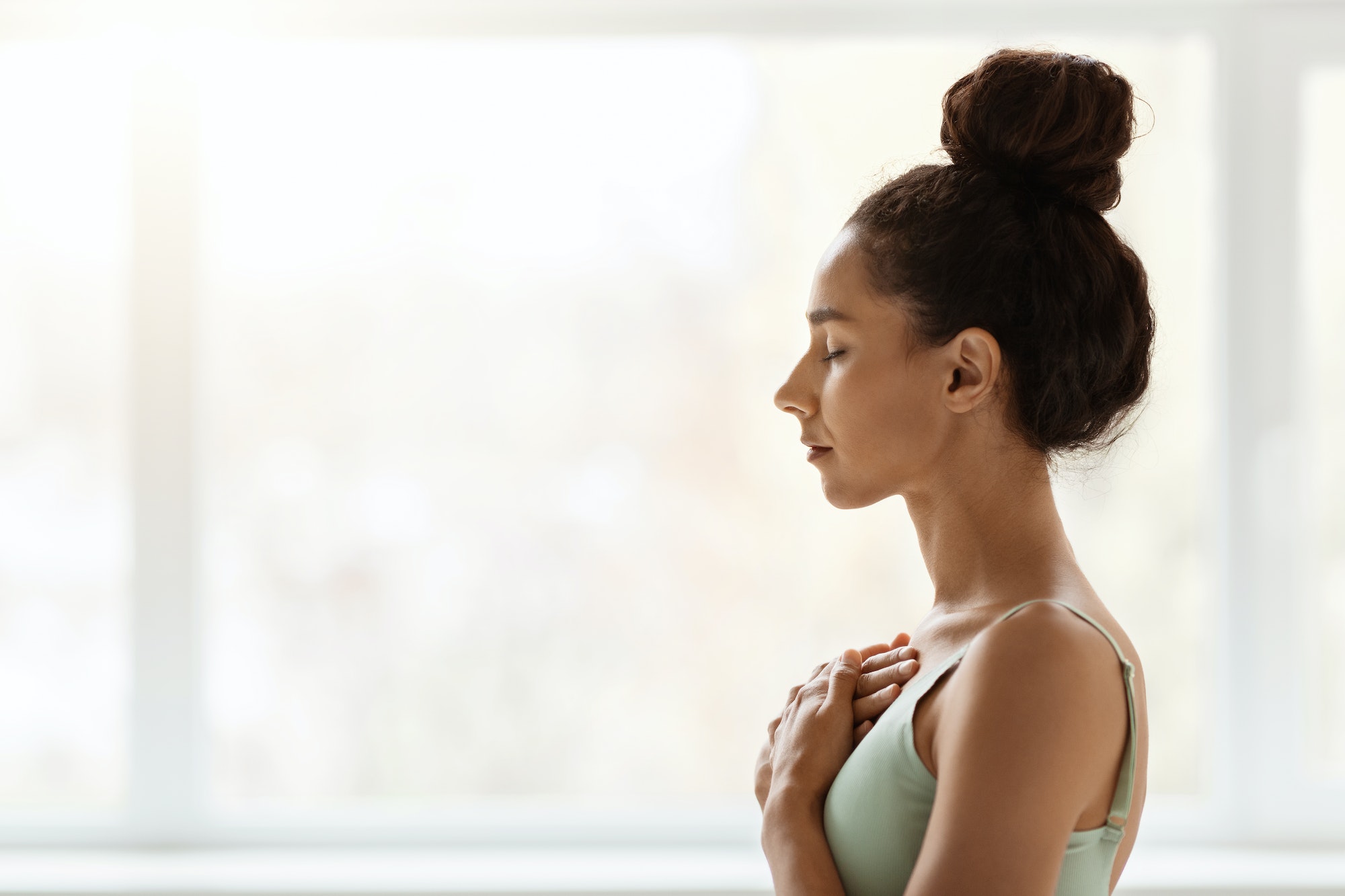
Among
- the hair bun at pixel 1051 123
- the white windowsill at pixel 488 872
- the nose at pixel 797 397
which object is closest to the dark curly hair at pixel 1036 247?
the hair bun at pixel 1051 123

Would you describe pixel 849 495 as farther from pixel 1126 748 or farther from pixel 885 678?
pixel 1126 748

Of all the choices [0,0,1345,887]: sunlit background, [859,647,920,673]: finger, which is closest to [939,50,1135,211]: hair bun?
[859,647,920,673]: finger

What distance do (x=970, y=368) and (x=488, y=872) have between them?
1213mm

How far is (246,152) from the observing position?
181 centimetres

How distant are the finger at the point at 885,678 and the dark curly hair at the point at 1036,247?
21 cm

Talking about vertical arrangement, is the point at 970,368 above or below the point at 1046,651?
above

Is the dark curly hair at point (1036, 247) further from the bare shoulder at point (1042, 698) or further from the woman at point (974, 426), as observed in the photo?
the bare shoulder at point (1042, 698)

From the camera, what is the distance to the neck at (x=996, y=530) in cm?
86

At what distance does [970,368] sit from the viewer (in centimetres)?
85

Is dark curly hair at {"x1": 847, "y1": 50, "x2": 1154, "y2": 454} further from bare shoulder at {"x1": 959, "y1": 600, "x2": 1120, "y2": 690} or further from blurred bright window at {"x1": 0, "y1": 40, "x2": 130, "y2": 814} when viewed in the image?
blurred bright window at {"x1": 0, "y1": 40, "x2": 130, "y2": 814}

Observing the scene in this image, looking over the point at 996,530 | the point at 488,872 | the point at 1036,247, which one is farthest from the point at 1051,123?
the point at 488,872

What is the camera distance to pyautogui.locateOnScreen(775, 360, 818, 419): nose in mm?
934

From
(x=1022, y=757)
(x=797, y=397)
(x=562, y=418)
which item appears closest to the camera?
(x=1022, y=757)

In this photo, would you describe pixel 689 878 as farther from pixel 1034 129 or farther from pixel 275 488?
pixel 1034 129
